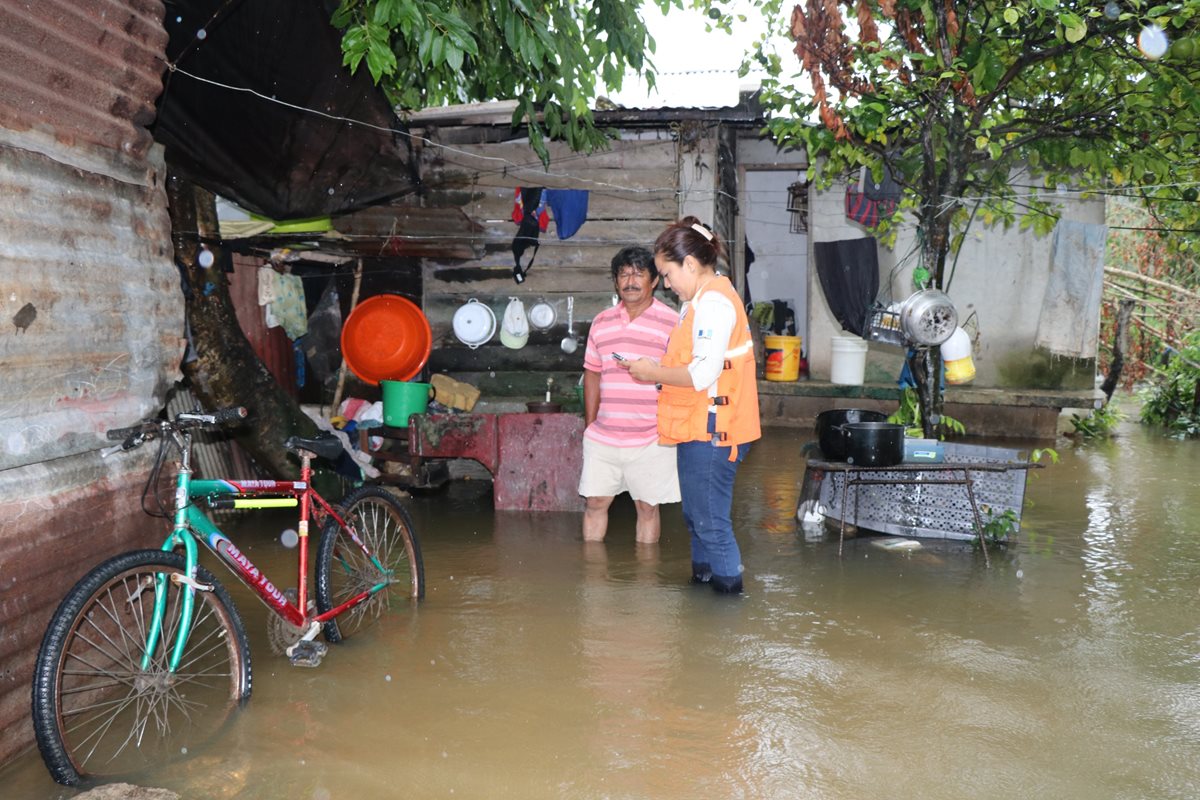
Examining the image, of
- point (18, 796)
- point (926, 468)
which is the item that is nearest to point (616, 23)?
point (926, 468)

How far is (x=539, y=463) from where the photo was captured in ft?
25.0

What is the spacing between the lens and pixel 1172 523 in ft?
24.2

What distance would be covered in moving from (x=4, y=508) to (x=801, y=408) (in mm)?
10490

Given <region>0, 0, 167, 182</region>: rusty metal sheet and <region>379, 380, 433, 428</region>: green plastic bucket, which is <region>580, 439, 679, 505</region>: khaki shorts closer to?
<region>379, 380, 433, 428</region>: green plastic bucket

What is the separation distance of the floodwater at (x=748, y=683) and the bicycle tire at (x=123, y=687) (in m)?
0.16

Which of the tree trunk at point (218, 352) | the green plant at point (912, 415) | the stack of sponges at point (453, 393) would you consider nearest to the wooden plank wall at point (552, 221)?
the stack of sponges at point (453, 393)

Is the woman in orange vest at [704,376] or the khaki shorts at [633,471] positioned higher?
the woman in orange vest at [704,376]

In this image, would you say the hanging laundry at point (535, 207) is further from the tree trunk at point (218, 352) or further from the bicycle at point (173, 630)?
the bicycle at point (173, 630)

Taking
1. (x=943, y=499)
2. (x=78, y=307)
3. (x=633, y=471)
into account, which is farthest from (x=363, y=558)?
(x=943, y=499)

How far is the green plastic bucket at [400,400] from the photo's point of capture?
8312mm

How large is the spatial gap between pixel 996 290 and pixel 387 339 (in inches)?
320

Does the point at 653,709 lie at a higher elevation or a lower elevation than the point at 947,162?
lower

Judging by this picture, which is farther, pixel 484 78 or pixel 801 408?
pixel 801 408

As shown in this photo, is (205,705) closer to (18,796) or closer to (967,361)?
(18,796)
